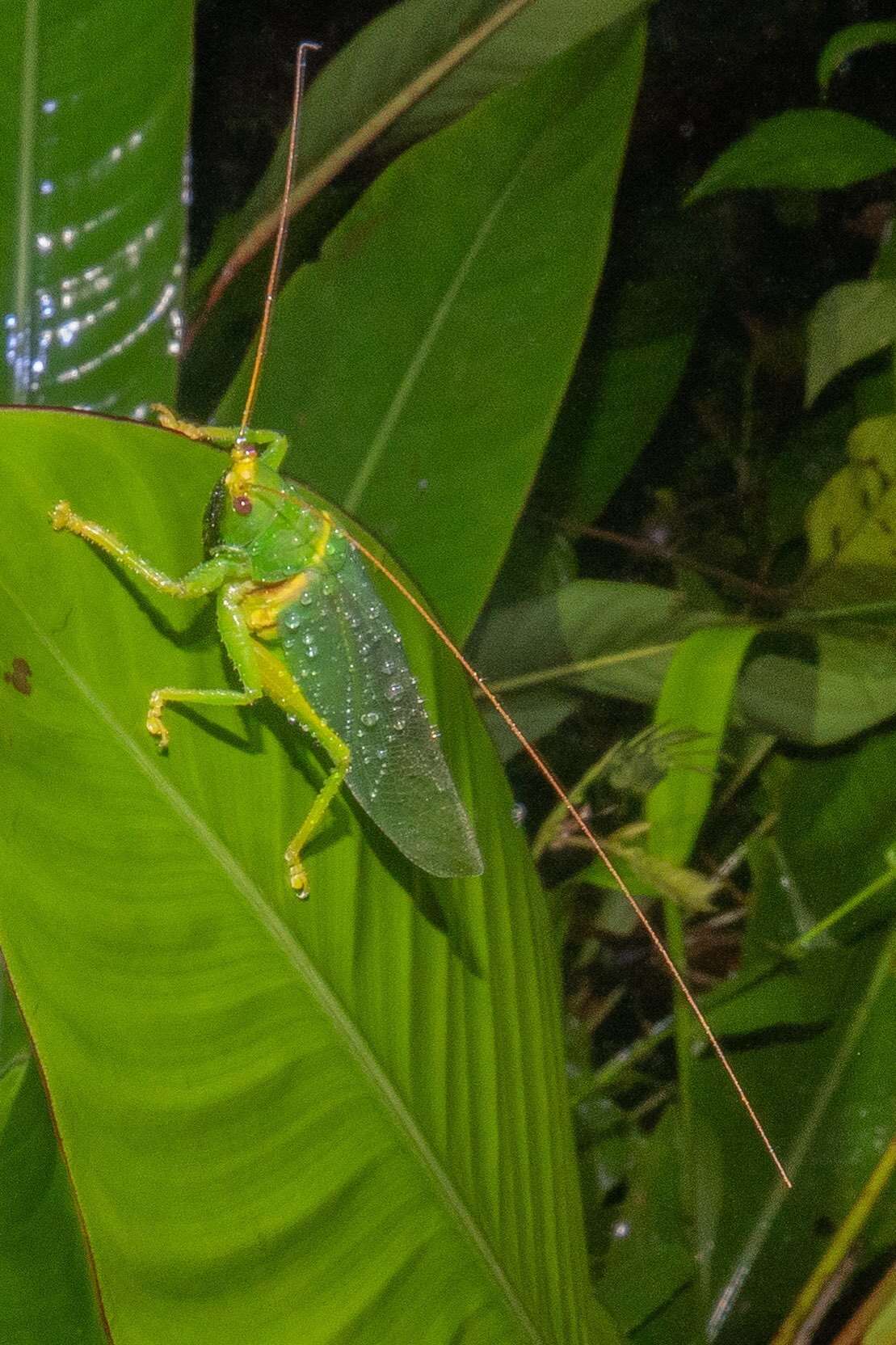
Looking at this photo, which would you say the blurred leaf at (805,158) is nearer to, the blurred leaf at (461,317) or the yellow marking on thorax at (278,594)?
the blurred leaf at (461,317)

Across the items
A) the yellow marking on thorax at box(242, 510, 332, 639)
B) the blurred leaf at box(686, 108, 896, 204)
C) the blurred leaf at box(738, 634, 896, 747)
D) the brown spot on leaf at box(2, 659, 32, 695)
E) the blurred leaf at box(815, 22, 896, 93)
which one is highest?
the blurred leaf at box(815, 22, 896, 93)

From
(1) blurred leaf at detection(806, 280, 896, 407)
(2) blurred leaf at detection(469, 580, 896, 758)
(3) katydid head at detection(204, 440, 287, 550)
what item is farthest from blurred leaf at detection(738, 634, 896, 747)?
(3) katydid head at detection(204, 440, 287, 550)

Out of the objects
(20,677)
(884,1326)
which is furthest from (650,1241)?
(20,677)

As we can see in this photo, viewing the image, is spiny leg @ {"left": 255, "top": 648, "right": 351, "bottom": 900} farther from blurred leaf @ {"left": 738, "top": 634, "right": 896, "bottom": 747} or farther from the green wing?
blurred leaf @ {"left": 738, "top": 634, "right": 896, "bottom": 747}

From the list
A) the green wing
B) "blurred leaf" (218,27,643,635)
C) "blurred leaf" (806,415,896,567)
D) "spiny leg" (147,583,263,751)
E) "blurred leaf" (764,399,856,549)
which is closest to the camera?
"spiny leg" (147,583,263,751)

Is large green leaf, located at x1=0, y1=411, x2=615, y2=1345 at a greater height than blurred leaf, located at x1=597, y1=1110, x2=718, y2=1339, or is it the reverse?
large green leaf, located at x1=0, y1=411, x2=615, y2=1345

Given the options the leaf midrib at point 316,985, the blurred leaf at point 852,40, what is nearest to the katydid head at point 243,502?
the leaf midrib at point 316,985
